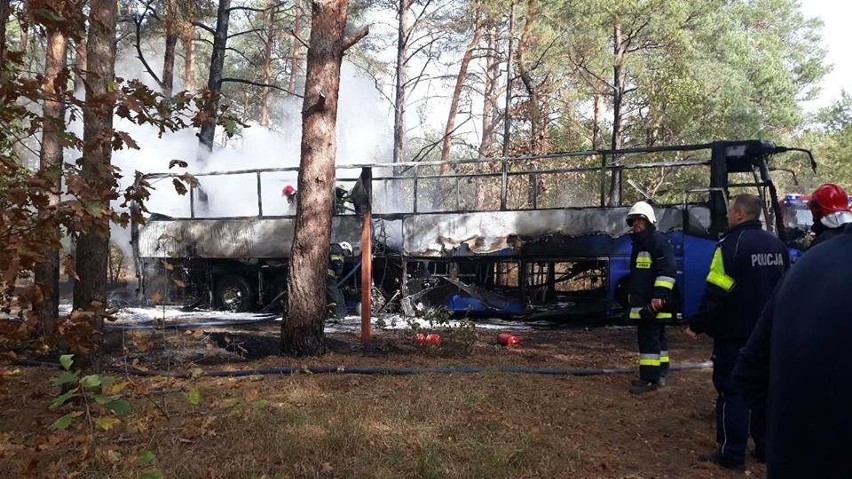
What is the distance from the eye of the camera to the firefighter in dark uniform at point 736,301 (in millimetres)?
3955

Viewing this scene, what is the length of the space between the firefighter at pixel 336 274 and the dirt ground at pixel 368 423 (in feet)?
11.1

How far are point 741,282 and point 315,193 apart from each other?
4521 millimetres

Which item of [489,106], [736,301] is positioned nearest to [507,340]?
[736,301]

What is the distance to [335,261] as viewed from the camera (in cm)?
1061

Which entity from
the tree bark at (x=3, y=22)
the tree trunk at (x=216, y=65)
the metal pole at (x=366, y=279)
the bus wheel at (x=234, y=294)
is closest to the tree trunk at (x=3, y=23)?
the tree bark at (x=3, y=22)

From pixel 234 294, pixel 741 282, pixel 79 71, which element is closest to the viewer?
pixel 79 71

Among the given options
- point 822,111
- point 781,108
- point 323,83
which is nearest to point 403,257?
point 323,83

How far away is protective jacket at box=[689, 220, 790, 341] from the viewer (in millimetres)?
3969

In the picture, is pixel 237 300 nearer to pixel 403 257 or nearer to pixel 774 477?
pixel 403 257

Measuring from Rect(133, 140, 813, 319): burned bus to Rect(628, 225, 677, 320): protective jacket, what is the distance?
11.2 ft

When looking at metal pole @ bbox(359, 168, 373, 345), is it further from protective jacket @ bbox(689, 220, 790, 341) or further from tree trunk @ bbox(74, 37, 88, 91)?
protective jacket @ bbox(689, 220, 790, 341)

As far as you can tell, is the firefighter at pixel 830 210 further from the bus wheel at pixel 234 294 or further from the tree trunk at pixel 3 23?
the bus wheel at pixel 234 294

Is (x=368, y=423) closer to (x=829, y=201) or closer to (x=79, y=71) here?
(x=79, y=71)

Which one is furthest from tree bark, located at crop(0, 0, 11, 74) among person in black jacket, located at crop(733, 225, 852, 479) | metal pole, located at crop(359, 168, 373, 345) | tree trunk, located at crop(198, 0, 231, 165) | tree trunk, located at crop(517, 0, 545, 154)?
tree trunk, located at crop(517, 0, 545, 154)
